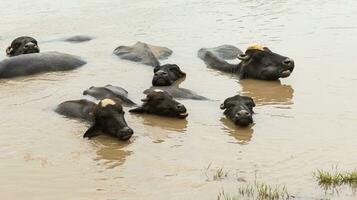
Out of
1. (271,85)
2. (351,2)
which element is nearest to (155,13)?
(351,2)

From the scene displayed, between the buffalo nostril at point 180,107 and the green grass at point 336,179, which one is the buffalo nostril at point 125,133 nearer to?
the buffalo nostril at point 180,107

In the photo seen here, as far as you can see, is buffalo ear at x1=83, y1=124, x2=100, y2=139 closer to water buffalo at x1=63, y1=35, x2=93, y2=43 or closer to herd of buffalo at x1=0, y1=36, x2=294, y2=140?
herd of buffalo at x1=0, y1=36, x2=294, y2=140

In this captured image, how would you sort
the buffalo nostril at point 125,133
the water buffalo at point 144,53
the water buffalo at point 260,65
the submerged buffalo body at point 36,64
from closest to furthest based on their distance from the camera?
the buffalo nostril at point 125,133 < the water buffalo at point 260,65 < the submerged buffalo body at point 36,64 < the water buffalo at point 144,53

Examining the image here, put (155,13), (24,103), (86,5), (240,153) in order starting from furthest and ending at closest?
(86,5)
(155,13)
(24,103)
(240,153)

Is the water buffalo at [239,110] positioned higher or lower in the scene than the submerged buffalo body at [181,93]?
lower

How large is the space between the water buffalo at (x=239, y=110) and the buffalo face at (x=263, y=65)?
8.03ft

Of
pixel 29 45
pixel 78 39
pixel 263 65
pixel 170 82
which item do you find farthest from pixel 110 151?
pixel 78 39

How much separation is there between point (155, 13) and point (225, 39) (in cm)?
532

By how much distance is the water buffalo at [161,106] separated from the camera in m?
8.96

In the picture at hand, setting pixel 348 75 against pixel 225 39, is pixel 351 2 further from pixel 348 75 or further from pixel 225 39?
pixel 348 75

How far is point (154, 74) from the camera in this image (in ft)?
35.7

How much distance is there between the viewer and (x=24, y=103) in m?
9.97

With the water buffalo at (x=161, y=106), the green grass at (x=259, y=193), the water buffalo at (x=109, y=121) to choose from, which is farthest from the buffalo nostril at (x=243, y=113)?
the green grass at (x=259, y=193)

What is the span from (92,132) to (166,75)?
290cm
